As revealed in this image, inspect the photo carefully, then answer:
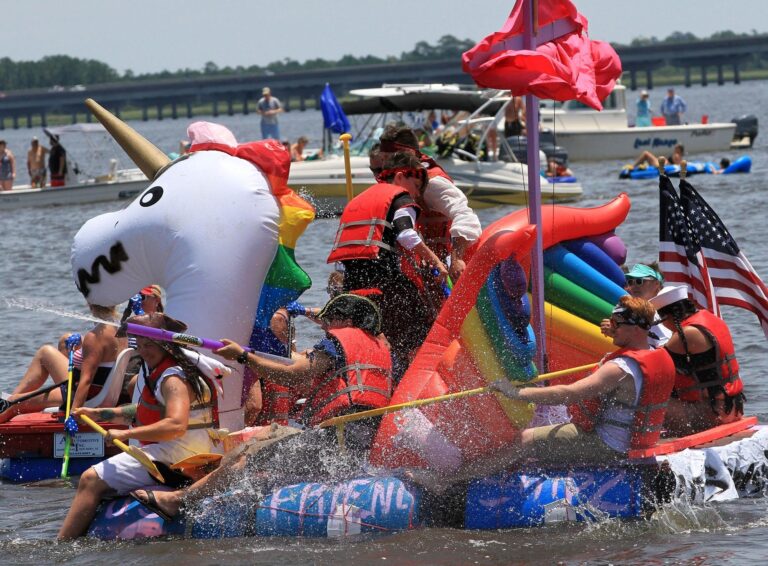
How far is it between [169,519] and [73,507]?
1.73 feet

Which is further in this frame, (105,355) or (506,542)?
(105,355)

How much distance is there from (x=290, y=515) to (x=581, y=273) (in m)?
2.42

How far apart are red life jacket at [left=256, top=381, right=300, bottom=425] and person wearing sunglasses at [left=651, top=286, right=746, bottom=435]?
241 cm

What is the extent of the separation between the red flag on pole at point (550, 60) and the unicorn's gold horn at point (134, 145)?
220cm

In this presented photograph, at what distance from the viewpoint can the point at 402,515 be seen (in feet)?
24.0

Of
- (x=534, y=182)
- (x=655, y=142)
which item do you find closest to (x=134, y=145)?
(x=534, y=182)

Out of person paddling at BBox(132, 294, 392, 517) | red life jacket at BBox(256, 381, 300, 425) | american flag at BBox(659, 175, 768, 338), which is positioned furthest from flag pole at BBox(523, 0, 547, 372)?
red life jacket at BBox(256, 381, 300, 425)

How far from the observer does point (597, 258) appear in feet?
28.2

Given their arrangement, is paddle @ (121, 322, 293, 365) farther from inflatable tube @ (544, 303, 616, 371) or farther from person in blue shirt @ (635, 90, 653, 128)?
person in blue shirt @ (635, 90, 653, 128)

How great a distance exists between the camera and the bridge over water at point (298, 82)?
93750 mm

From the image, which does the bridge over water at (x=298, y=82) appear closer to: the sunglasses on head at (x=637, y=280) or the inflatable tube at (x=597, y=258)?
the inflatable tube at (x=597, y=258)

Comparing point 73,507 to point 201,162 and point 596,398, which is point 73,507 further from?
point 596,398

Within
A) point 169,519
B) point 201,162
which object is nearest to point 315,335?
point 201,162

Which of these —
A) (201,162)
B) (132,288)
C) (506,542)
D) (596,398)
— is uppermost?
(201,162)
